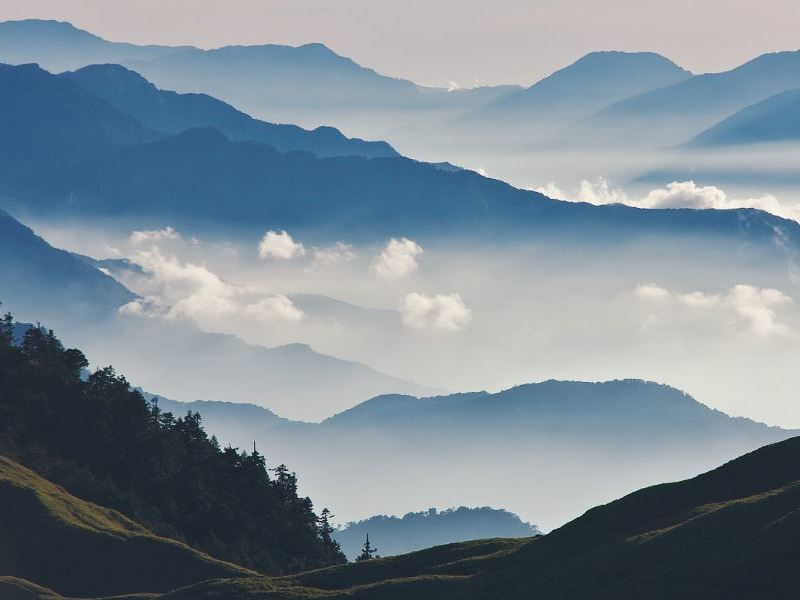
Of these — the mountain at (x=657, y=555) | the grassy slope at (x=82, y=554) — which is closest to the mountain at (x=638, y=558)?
the mountain at (x=657, y=555)

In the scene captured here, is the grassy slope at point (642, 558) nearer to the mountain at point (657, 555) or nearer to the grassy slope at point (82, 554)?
the mountain at point (657, 555)

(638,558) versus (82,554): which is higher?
(82,554)

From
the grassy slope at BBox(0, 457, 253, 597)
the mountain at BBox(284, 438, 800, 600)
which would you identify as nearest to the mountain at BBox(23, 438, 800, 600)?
the mountain at BBox(284, 438, 800, 600)

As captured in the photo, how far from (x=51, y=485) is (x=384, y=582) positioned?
5934cm

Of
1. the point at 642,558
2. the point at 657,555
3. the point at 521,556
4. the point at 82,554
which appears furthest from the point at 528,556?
the point at 82,554

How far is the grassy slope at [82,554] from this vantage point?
524ft

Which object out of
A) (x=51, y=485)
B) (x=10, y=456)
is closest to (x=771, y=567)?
(x=51, y=485)

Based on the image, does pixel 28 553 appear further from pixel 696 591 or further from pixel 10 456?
pixel 696 591

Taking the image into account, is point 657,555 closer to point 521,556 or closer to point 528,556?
point 528,556

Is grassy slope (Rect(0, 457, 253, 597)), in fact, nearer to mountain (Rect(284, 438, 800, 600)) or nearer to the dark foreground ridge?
the dark foreground ridge

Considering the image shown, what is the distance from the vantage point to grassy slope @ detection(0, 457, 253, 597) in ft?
524

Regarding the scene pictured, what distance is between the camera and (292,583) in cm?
14550

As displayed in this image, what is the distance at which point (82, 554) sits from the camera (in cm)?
16388

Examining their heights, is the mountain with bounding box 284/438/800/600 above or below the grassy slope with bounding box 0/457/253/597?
below
